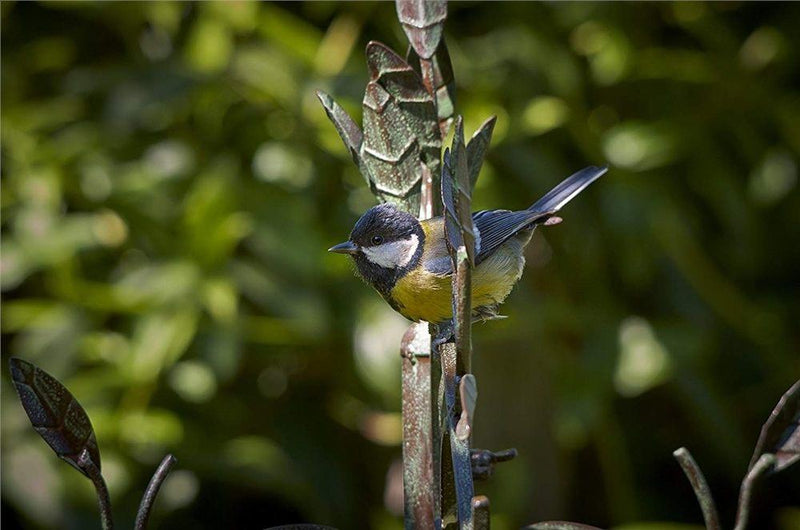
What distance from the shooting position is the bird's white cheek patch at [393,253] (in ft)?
3.18

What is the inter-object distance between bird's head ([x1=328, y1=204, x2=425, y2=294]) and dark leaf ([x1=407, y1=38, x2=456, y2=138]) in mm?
94

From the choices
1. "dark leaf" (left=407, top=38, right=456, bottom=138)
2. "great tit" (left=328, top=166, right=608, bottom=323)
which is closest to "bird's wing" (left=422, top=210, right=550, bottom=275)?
"great tit" (left=328, top=166, right=608, bottom=323)

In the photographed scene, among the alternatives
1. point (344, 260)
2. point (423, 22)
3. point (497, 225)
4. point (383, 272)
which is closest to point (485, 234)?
point (497, 225)

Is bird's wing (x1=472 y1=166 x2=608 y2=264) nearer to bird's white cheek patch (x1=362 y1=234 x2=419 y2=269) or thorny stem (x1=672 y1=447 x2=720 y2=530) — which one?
bird's white cheek patch (x1=362 y1=234 x2=419 y2=269)

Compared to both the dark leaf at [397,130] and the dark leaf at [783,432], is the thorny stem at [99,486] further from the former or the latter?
the dark leaf at [783,432]

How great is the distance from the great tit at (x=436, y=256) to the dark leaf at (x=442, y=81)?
0.10 meters

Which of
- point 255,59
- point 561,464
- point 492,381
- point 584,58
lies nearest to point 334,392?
point 492,381

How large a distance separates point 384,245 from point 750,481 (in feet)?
1.47

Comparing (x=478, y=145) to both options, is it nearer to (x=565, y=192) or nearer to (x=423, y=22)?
(x=423, y=22)

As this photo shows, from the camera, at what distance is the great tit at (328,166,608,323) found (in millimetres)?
942

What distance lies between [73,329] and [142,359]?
15cm

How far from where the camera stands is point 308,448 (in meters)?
1.68

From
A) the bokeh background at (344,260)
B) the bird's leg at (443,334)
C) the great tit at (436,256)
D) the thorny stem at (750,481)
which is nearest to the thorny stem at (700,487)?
the thorny stem at (750,481)

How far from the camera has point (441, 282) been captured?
1015 mm
